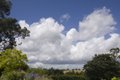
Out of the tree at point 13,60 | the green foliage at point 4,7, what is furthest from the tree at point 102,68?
the green foliage at point 4,7

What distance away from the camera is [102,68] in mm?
34469

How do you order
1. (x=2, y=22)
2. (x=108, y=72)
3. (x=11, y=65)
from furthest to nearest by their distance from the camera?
(x=2, y=22)
(x=11, y=65)
(x=108, y=72)

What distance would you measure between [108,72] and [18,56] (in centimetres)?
990

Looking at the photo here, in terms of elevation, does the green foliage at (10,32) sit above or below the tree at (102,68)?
above

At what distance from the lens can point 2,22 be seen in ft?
150

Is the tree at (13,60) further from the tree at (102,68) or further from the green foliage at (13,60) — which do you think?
the tree at (102,68)

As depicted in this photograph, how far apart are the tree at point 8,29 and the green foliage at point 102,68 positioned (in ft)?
48.9

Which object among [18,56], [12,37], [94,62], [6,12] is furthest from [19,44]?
[94,62]

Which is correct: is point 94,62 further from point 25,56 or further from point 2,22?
point 2,22

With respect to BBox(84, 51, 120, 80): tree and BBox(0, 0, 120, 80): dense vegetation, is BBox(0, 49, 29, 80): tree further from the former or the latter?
BBox(84, 51, 120, 80): tree

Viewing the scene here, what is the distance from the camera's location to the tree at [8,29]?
46.0 metres

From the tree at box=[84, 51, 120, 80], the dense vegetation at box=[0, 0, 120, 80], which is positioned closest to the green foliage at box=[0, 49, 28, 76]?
the dense vegetation at box=[0, 0, 120, 80]

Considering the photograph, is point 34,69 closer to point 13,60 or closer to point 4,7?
point 13,60

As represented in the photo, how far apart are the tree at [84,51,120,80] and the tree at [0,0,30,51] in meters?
14.9
